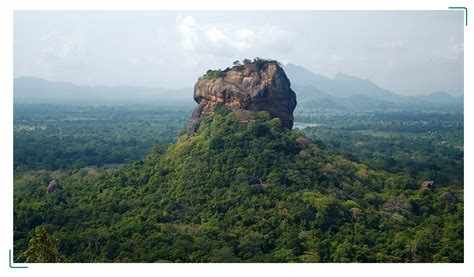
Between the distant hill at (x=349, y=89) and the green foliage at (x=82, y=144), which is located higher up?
the distant hill at (x=349, y=89)

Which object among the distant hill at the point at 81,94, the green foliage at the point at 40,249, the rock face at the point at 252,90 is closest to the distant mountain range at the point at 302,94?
the distant hill at the point at 81,94

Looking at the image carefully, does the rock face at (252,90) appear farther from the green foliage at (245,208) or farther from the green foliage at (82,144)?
the green foliage at (82,144)

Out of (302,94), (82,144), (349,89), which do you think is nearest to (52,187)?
(82,144)

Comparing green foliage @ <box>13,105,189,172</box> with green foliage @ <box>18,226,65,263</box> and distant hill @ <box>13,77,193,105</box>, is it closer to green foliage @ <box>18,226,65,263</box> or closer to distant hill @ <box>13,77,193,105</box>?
green foliage @ <box>18,226,65,263</box>

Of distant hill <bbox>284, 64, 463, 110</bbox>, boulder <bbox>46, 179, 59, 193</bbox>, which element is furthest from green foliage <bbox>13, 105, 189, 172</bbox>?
distant hill <bbox>284, 64, 463, 110</bbox>

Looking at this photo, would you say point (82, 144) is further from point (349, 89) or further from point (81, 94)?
point (349, 89)
